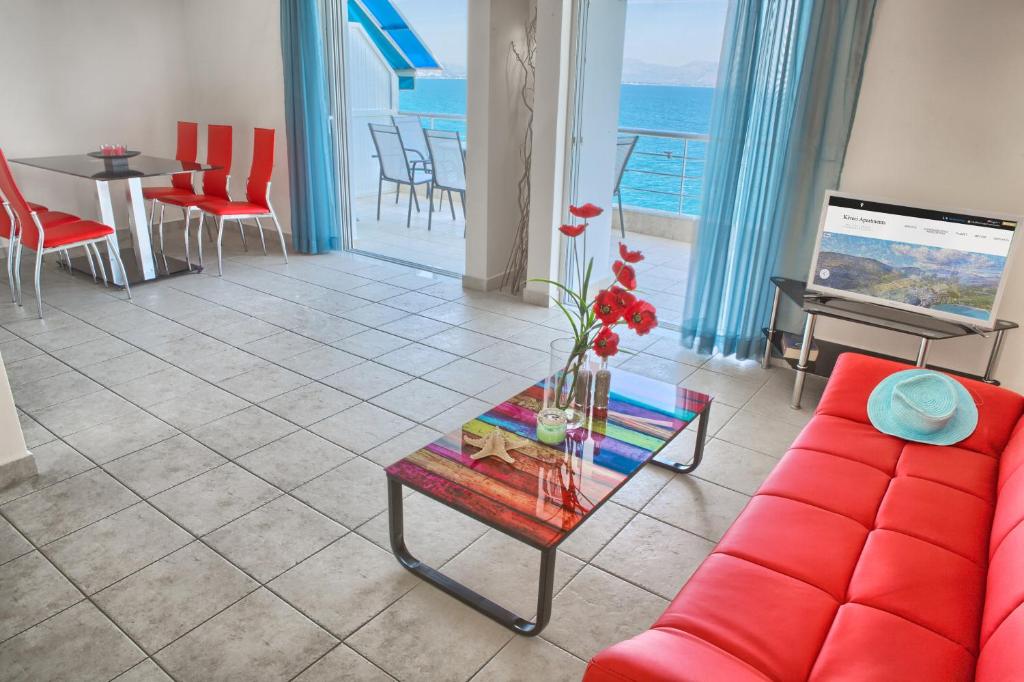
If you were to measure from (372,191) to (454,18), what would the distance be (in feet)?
33.9

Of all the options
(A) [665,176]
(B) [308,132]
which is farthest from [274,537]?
(A) [665,176]

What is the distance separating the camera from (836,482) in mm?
2027

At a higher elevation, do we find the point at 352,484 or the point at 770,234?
the point at 770,234

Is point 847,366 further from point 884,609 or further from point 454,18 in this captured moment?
point 454,18

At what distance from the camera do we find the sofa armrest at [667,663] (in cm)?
129

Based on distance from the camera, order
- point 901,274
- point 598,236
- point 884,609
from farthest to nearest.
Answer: point 598,236 < point 901,274 < point 884,609

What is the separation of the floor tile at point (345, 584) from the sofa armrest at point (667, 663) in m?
0.91

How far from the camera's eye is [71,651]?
186 centimetres

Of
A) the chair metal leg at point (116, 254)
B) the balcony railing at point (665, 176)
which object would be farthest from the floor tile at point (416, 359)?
the balcony railing at point (665, 176)

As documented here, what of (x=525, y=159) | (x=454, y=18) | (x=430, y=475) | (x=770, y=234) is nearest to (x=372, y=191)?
(x=525, y=159)

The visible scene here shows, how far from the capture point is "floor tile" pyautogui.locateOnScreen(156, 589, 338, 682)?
1.82 metres

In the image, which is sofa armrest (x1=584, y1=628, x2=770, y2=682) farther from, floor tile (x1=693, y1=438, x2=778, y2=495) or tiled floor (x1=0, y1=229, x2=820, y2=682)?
floor tile (x1=693, y1=438, x2=778, y2=495)

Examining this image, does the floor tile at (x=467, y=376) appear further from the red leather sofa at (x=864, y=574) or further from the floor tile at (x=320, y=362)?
the red leather sofa at (x=864, y=574)

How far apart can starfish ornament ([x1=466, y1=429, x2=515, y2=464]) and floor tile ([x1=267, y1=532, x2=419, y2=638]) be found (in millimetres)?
447
